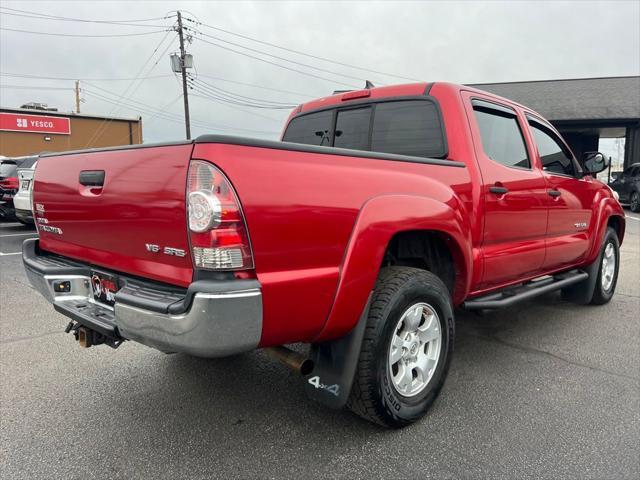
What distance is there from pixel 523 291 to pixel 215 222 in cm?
277

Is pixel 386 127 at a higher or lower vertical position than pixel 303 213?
higher

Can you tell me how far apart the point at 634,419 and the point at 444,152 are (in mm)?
1931

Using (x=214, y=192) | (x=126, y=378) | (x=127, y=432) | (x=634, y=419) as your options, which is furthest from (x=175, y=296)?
(x=634, y=419)

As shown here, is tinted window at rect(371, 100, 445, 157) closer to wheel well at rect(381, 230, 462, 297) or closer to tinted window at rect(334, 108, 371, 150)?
tinted window at rect(334, 108, 371, 150)

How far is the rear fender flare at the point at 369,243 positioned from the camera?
89.0 inches

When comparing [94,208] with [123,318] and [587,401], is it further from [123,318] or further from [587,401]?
[587,401]

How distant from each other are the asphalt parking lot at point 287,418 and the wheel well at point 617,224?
65.7 inches

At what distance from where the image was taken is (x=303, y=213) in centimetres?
207

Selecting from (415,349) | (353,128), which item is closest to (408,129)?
(353,128)

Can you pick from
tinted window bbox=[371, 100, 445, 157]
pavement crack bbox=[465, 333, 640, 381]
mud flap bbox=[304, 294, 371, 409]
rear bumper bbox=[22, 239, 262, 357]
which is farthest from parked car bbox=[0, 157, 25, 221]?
mud flap bbox=[304, 294, 371, 409]

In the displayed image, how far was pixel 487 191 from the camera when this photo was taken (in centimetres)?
321

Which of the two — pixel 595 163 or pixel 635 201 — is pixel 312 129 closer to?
pixel 595 163

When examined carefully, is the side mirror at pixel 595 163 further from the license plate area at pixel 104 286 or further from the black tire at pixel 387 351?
the license plate area at pixel 104 286

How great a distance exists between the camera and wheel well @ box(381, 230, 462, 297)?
286 centimetres
